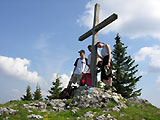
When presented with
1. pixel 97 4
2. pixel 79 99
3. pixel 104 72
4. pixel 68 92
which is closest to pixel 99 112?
pixel 79 99

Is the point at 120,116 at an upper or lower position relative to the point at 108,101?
lower

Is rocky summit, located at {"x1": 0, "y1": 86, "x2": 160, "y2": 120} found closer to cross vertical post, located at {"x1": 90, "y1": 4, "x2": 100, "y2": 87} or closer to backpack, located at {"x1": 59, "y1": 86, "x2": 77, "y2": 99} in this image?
backpack, located at {"x1": 59, "y1": 86, "x2": 77, "y2": 99}

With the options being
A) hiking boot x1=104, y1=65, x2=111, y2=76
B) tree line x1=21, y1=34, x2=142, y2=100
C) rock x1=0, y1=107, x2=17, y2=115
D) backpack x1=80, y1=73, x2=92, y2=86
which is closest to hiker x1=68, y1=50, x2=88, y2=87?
backpack x1=80, y1=73, x2=92, y2=86

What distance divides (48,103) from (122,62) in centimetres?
1675

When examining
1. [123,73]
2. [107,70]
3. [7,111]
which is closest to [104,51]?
[107,70]

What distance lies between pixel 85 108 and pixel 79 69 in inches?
99.1

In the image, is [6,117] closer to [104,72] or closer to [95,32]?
[104,72]

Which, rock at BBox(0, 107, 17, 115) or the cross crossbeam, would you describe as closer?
rock at BBox(0, 107, 17, 115)

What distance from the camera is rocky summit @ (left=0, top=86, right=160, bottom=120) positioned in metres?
5.96

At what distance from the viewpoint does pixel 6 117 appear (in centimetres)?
559

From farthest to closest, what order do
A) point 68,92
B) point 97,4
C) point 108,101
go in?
point 97,4
point 68,92
point 108,101

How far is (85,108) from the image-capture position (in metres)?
6.93

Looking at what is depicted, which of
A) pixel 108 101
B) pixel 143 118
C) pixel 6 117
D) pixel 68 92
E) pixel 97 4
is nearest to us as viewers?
pixel 6 117

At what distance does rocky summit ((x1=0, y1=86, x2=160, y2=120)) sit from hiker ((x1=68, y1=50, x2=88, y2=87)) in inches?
29.2
